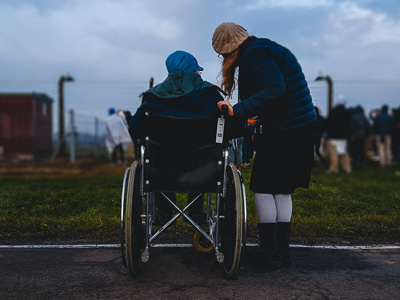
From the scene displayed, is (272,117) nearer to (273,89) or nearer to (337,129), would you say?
(273,89)

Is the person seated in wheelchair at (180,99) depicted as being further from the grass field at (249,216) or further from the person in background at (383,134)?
the person in background at (383,134)

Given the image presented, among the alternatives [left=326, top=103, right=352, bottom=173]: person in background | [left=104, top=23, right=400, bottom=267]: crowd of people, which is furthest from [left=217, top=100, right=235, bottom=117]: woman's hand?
[left=326, top=103, right=352, bottom=173]: person in background

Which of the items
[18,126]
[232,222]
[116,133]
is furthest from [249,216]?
[18,126]

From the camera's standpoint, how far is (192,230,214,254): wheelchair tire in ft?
12.9

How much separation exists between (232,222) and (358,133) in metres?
11.1

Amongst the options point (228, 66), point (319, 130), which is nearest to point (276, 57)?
point (228, 66)

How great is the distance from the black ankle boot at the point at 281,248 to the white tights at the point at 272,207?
62 mm

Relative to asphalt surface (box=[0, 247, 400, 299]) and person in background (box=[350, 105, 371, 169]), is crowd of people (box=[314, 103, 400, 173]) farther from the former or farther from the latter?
asphalt surface (box=[0, 247, 400, 299])

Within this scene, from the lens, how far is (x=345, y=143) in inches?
477

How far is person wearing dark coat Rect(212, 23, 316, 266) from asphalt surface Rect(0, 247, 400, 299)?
35cm

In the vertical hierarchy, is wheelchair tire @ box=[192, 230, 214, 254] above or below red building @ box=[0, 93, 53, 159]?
below

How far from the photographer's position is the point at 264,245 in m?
3.74

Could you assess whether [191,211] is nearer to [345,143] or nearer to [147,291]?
[147,291]

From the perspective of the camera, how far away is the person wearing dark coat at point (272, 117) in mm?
3445
